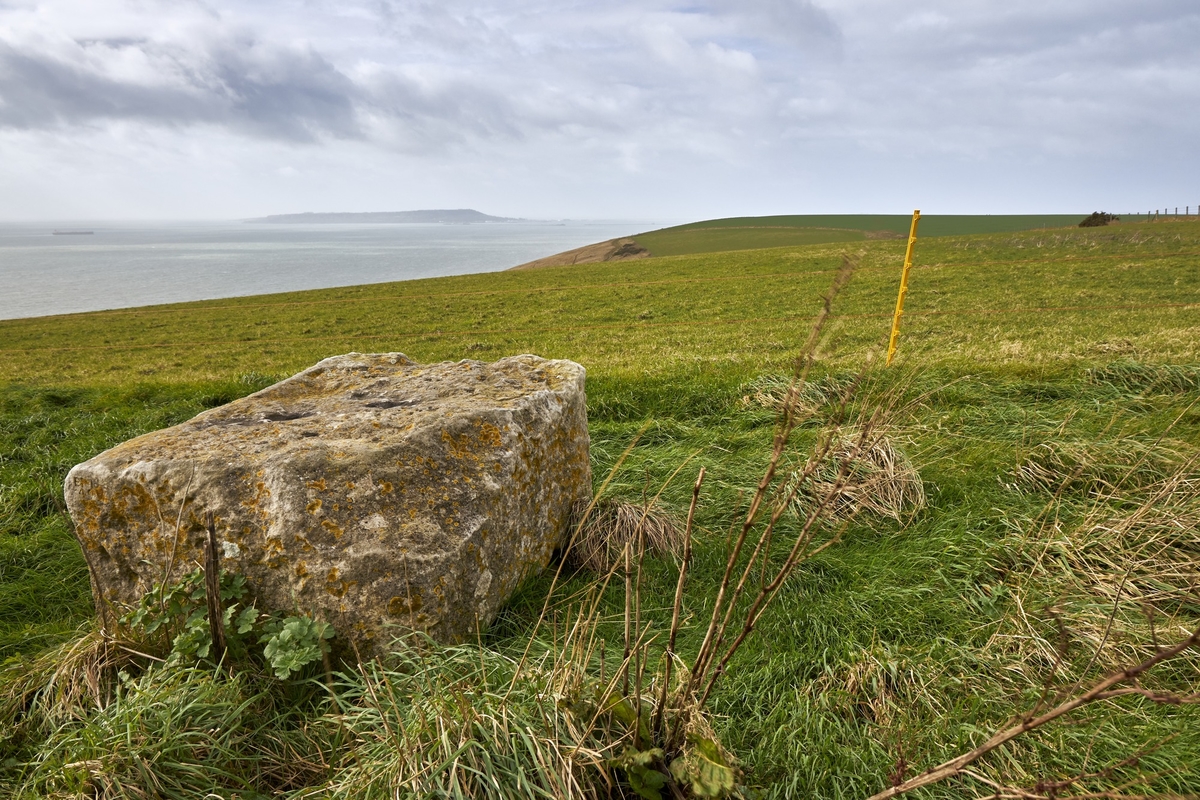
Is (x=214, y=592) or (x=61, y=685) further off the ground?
(x=214, y=592)

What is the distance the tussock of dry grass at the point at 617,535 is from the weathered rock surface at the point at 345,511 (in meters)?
0.34

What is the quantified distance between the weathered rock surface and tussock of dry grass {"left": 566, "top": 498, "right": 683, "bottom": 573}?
0.34 m

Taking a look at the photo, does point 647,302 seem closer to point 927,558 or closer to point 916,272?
point 916,272

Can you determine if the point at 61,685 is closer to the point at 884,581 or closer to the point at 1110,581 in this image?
the point at 884,581


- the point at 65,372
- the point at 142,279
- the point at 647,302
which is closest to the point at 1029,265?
the point at 647,302

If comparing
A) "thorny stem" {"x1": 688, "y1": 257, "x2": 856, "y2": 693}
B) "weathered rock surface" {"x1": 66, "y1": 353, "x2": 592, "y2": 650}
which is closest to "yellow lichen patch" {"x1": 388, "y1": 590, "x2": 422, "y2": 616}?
"weathered rock surface" {"x1": 66, "y1": 353, "x2": 592, "y2": 650}

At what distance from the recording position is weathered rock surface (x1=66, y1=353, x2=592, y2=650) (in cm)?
339

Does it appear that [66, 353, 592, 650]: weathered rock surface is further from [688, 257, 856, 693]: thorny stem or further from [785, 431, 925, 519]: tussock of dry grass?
[785, 431, 925, 519]: tussock of dry grass

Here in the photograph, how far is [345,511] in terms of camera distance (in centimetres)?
352

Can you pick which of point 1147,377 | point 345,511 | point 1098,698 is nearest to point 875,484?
point 1098,698

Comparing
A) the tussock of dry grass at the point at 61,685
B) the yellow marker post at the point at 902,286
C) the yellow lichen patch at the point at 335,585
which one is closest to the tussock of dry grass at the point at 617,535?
the yellow lichen patch at the point at 335,585

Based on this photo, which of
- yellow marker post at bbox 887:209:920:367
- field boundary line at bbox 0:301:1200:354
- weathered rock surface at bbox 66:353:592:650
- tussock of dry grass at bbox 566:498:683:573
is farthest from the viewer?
field boundary line at bbox 0:301:1200:354

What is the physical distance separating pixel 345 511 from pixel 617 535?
1974 mm

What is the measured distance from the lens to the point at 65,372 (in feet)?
60.1
